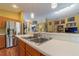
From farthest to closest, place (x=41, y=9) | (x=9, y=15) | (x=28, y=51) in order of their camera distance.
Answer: (x=9, y=15) → (x=41, y=9) → (x=28, y=51)

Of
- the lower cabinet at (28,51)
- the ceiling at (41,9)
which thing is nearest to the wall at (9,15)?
the ceiling at (41,9)

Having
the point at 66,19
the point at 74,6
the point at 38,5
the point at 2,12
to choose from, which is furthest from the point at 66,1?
the point at 2,12

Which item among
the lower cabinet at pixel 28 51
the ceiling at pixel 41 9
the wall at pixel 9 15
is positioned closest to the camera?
the lower cabinet at pixel 28 51

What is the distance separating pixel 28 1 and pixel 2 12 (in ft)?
2.00

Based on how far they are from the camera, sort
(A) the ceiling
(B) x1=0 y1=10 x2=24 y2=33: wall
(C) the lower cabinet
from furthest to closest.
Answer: (B) x1=0 y1=10 x2=24 y2=33: wall < (A) the ceiling < (C) the lower cabinet

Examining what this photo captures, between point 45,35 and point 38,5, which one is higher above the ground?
point 38,5

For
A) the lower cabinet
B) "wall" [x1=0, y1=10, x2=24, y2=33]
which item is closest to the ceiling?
"wall" [x1=0, y1=10, x2=24, y2=33]

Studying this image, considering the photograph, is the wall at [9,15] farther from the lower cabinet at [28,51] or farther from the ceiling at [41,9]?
the lower cabinet at [28,51]

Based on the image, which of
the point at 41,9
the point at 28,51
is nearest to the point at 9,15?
the point at 41,9

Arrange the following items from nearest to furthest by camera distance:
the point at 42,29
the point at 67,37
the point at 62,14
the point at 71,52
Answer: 1. the point at 71,52
2. the point at 67,37
3. the point at 62,14
4. the point at 42,29

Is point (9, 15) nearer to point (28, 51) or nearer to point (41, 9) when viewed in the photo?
point (41, 9)

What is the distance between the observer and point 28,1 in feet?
5.61

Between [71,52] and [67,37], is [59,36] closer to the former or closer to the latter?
[67,37]

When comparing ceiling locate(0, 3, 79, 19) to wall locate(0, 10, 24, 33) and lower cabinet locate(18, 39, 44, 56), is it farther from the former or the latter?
lower cabinet locate(18, 39, 44, 56)
